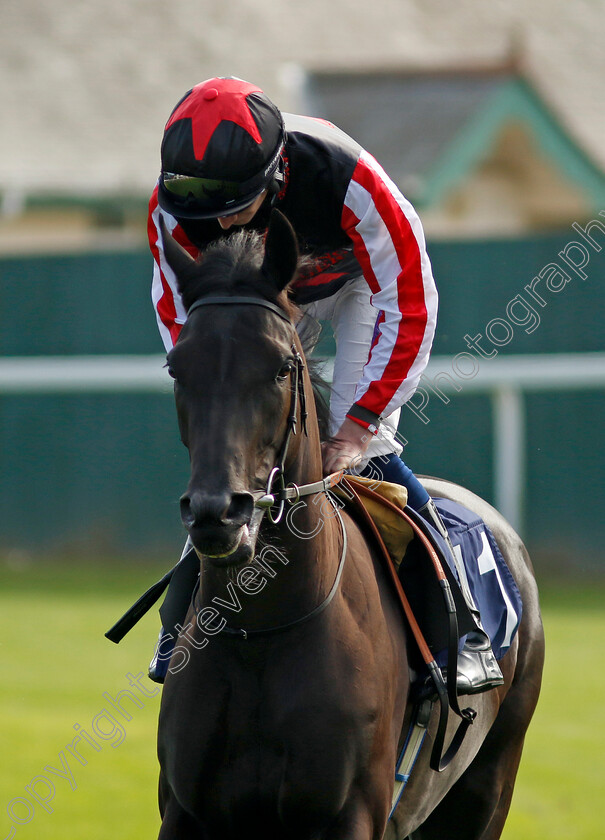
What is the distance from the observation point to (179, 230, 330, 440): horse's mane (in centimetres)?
261

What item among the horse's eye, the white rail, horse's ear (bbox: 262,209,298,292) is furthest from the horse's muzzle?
the white rail

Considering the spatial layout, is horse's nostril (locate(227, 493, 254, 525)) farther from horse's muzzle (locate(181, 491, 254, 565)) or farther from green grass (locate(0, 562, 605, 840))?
green grass (locate(0, 562, 605, 840))

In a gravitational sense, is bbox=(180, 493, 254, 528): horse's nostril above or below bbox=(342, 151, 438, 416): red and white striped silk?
below

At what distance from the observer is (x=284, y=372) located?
2.54 metres

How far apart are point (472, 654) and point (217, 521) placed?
4.06ft

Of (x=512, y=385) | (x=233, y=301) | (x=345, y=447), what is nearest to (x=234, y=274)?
(x=233, y=301)

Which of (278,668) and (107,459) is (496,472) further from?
(278,668)

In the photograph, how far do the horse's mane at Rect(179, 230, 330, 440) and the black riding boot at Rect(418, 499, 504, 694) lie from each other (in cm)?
92

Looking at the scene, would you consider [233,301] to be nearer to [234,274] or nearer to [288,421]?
[234,274]

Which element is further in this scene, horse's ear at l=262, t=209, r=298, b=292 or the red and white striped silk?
the red and white striped silk

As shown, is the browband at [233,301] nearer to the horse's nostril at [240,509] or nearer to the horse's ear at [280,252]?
the horse's ear at [280,252]

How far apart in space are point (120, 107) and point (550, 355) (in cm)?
837

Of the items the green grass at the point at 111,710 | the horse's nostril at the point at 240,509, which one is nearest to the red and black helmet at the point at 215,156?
the horse's nostril at the point at 240,509

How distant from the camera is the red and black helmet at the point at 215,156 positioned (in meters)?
2.75
